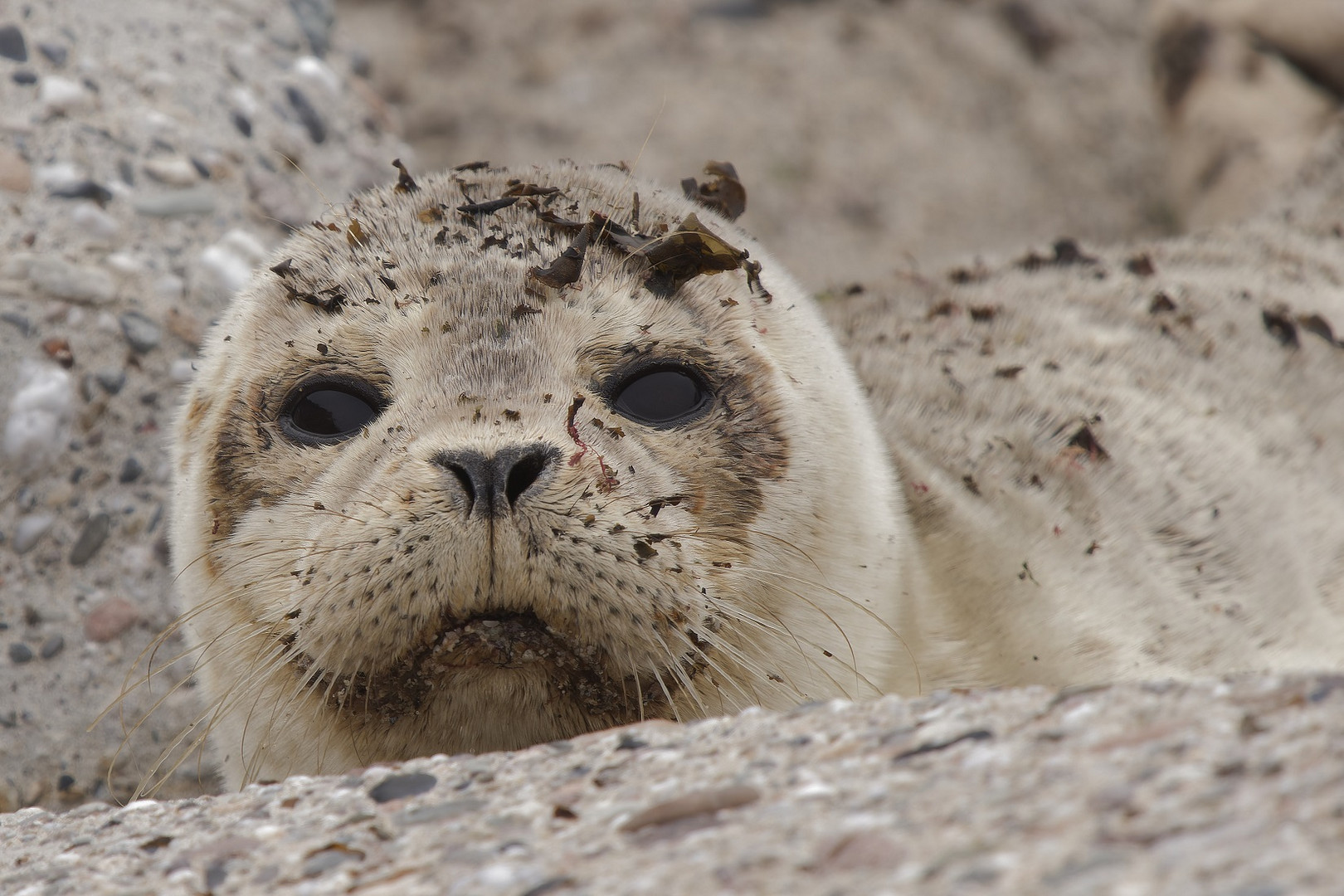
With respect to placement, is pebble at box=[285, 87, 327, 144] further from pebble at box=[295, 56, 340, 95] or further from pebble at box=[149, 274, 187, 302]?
pebble at box=[149, 274, 187, 302]

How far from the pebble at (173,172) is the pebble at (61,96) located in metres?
0.31

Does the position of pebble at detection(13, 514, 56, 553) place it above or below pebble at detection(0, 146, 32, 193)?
below

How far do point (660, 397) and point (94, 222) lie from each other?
8.98ft

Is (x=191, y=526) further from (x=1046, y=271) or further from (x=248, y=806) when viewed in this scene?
(x=1046, y=271)

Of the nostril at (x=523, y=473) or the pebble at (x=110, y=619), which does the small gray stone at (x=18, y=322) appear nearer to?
the pebble at (x=110, y=619)

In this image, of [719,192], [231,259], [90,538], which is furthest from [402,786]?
[231,259]

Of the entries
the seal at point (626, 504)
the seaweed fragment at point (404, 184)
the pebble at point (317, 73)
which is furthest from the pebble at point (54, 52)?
the seaweed fragment at point (404, 184)

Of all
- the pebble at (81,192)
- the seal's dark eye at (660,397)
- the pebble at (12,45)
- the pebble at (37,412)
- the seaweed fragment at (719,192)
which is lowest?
the seal's dark eye at (660,397)

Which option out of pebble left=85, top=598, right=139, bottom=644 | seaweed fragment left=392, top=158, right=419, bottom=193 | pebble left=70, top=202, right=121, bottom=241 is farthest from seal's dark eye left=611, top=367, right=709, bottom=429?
pebble left=70, top=202, right=121, bottom=241

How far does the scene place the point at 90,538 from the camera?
4.09 metres

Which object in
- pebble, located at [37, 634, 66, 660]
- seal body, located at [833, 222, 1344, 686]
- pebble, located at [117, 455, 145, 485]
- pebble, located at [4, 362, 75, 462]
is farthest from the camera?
pebble, located at [117, 455, 145, 485]

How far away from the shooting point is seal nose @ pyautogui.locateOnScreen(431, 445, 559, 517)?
83.6 inches

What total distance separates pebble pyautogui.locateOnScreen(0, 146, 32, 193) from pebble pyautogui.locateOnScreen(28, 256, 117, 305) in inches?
12.8

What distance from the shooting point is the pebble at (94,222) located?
448 cm
